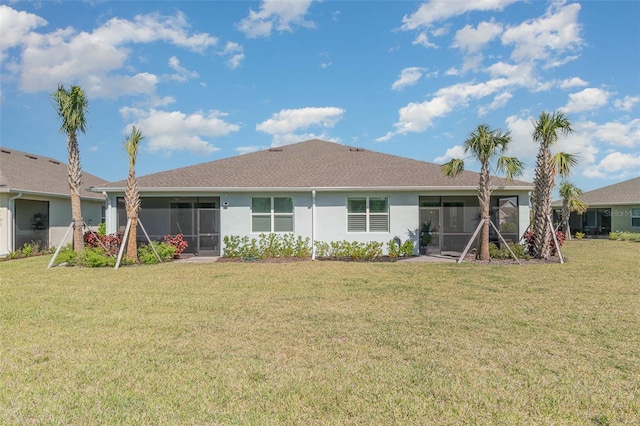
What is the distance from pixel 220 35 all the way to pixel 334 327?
13035 mm

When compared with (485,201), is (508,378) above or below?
below

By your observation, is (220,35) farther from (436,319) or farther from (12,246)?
(436,319)

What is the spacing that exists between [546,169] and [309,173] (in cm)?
863

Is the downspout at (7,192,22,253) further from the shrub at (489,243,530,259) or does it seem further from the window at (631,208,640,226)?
the window at (631,208,640,226)

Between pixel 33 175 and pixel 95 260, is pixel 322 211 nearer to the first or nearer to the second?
pixel 95 260

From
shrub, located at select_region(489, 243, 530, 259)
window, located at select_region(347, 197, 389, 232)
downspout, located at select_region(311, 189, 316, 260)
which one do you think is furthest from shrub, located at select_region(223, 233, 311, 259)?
shrub, located at select_region(489, 243, 530, 259)

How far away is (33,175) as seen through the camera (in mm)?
17375

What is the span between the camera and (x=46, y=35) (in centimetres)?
1357

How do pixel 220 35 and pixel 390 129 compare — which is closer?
pixel 220 35

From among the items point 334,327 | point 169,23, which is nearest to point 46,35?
point 169,23

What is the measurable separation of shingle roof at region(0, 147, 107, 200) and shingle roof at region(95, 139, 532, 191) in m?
4.25

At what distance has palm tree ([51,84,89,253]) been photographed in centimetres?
1246

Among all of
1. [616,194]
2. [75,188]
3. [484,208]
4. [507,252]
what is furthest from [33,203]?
[616,194]

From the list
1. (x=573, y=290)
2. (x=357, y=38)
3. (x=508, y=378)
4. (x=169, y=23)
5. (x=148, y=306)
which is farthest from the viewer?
(x=357, y=38)
